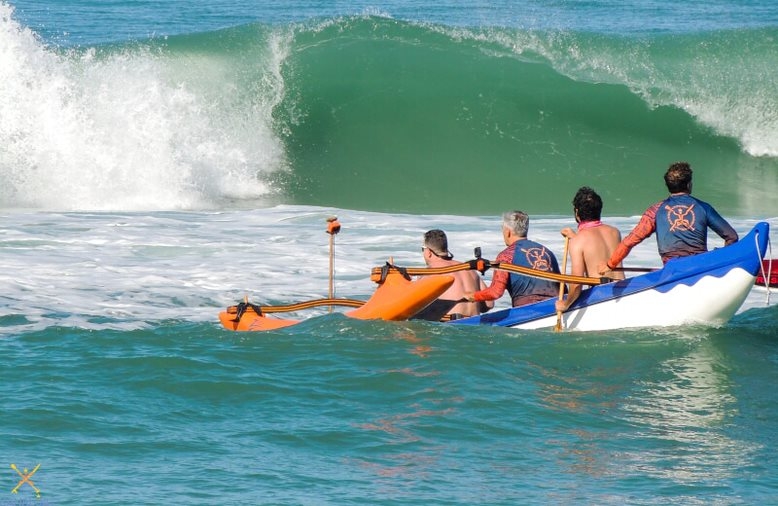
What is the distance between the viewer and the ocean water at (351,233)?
248 inches

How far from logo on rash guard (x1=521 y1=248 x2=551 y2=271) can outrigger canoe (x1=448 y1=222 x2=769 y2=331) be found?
0.26 metres

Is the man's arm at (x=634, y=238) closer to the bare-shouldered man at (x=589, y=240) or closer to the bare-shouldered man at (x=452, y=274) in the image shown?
the bare-shouldered man at (x=589, y=240)

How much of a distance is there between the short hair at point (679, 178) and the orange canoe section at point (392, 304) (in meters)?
1.68

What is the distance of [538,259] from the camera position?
873 cm

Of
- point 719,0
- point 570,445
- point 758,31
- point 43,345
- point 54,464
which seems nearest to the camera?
point 54,464

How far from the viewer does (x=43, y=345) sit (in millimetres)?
8469

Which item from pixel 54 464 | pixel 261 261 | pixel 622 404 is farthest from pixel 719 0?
pixel 54 464

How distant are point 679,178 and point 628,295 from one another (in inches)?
35.1

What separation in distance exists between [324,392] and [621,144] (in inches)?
512

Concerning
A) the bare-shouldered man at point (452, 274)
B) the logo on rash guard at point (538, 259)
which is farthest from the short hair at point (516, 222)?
the bare-shouldered man at point (452, 274)

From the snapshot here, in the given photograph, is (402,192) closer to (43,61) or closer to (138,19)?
(43,61)

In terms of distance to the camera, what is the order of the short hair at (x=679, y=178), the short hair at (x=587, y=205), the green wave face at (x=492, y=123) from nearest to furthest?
the short hair at (x=679, y=178) < the short hair at (x=587, y=205) < the green wave face at (x=492, y=123)

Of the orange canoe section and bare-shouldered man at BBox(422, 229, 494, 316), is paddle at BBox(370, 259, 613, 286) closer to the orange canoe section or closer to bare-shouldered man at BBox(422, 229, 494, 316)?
the orange canoe section

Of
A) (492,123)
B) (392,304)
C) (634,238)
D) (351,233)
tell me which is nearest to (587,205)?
(634,238)
